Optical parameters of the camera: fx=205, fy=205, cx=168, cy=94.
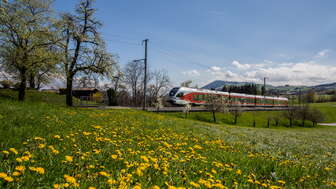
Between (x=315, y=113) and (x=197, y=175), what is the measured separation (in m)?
71.4

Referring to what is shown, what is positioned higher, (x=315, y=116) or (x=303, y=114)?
(x=303, y=114)

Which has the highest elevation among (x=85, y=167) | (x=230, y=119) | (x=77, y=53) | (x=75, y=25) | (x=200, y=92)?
(x=75, y=25)

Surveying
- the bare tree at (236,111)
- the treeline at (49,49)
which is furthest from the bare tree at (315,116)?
the treeline at (49,49)

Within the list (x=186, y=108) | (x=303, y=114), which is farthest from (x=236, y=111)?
(x=303, y=114)

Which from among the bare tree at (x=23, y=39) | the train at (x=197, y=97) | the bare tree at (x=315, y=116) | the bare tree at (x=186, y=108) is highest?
the bare tree at (x=23, y=39)

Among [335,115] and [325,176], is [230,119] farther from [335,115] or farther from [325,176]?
[335,115]

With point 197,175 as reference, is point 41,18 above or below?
above

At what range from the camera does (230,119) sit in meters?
52.2

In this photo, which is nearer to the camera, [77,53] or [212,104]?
[77,53]

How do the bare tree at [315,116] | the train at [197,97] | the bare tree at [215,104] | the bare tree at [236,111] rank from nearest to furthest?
1. the train at [197,97]
2. the bare tree at [215,104]
3. the bare tree at [236,111]
4. the bare tree at [315,116]

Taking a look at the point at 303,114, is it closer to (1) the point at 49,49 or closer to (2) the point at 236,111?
(2) the point at 236,111

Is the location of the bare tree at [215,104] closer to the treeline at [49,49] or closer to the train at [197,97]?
the train at [197,97]

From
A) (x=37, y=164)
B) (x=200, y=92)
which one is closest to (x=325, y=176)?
(x=37, y=164)

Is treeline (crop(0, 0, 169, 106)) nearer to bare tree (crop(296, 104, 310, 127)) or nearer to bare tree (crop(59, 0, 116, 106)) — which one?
bare tree (crop(59, 0, 116, 106))
